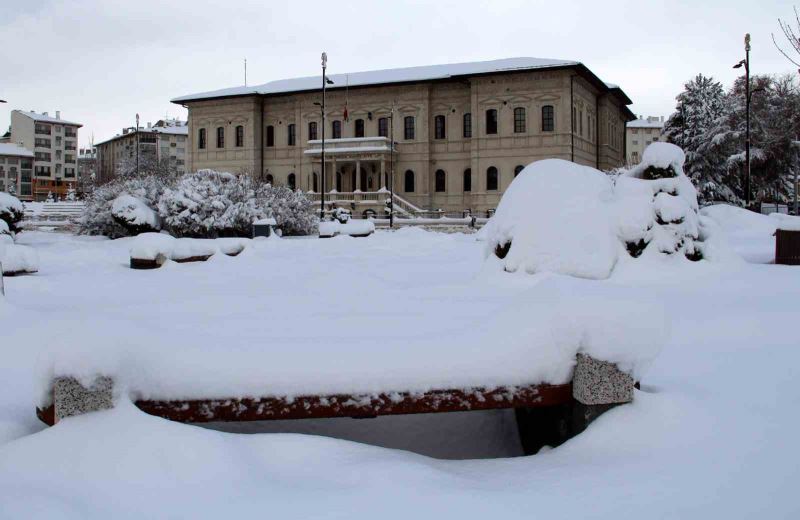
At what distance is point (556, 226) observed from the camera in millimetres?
9680

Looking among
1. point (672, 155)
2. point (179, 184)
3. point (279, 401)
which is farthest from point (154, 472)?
point (179, 184)

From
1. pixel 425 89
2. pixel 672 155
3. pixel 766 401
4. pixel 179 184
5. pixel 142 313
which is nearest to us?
pixel 766 401

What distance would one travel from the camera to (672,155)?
11.7 metres

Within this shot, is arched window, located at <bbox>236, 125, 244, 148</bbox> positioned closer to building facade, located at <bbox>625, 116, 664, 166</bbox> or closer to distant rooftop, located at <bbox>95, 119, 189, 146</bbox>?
distant rooftop, located at <bbox>95, 119, 189, 146</bbox>

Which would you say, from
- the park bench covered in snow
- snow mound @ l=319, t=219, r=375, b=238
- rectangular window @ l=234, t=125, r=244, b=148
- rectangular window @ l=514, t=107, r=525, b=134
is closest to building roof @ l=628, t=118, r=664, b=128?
rectangular window @ l=514, t=107, r=525, b=134

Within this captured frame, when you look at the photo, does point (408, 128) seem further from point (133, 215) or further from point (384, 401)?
point (384, 401)

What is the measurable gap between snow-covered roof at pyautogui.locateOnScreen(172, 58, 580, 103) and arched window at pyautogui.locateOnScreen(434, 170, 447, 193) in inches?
278

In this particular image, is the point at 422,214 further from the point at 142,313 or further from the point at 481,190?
the point at 142,313

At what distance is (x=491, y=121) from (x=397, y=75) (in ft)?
29.3

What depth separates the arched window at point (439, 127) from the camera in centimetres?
5059

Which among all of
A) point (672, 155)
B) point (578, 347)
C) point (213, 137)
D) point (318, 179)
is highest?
point (213, 137)

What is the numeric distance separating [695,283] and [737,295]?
1.16 meters

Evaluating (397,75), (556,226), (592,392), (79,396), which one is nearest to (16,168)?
(397,75)

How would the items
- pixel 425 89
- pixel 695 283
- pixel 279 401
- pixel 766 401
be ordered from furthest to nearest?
pixel 425 89 < pixel 695 283 < pixel 766 401 < pixel 279 401
